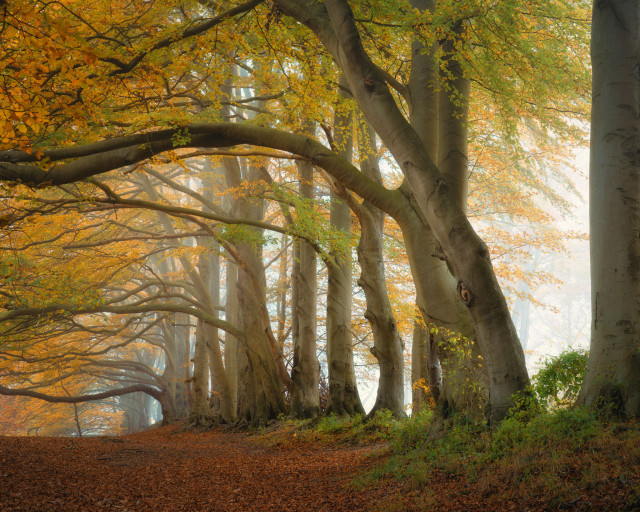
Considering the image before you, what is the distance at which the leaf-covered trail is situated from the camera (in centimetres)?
453

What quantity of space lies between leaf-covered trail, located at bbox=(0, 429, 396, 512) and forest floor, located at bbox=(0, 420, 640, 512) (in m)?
0.01

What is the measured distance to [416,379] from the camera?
38.1 ft

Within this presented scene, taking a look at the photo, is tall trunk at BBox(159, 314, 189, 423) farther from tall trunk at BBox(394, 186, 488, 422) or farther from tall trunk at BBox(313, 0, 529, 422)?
tall trunk at BBox(313, 0, 529, 422)

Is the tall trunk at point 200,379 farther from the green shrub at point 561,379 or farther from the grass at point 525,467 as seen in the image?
the green shrub at point 561,379

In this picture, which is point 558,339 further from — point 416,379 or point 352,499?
point 352,499

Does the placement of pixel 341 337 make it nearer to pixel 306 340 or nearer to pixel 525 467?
pixel 306 340

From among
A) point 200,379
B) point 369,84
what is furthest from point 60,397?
point 369,84

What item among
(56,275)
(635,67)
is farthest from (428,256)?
(56,275)

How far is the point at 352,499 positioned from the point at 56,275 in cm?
871

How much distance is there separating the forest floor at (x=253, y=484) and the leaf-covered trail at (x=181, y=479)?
11 millimetres

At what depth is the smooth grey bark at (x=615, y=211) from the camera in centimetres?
417

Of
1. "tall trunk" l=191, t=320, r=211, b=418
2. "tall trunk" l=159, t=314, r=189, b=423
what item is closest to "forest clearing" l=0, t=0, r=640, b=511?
"tall trunk" l=191, t=320, r=211, b=418

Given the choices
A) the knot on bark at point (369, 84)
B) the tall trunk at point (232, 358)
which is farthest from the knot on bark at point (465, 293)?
the tall trunk at point (232, 358)

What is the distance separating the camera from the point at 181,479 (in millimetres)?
6129
